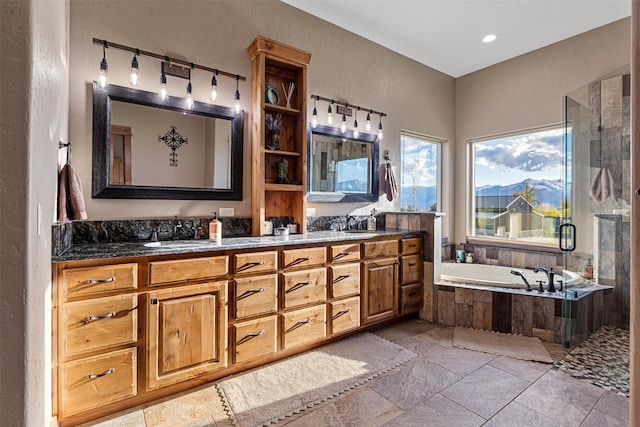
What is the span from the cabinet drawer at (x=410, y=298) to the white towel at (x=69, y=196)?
2783 mm

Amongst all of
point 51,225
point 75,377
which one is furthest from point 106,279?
point 75,377

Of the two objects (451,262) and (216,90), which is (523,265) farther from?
(216,90)

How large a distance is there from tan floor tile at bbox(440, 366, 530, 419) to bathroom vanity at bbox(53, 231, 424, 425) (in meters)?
0.99

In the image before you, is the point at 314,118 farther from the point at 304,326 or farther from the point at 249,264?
the point at 304,326

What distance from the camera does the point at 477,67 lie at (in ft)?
14.8

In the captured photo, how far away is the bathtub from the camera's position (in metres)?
2.99

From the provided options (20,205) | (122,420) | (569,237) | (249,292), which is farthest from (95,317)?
(569,237)

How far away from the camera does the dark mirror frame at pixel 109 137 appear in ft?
7.43

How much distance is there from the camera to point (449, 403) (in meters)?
1.99

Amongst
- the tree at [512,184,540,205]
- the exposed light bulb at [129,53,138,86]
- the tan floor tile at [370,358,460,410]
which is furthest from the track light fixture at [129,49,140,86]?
the tree at [512,184,540,205]

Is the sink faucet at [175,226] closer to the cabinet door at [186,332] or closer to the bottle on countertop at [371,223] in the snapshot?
the cabinet door at [186,332]

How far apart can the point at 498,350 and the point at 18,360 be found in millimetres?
3066

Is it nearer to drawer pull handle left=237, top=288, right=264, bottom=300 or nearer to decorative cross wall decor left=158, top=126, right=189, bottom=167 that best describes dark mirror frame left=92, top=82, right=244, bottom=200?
decorative cross wall decor left=158, top=126, right=189, bottom=167

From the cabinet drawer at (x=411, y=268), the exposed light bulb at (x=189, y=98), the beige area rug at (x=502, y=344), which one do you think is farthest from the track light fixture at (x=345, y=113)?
the beige area rug at (x=502, y=344)
